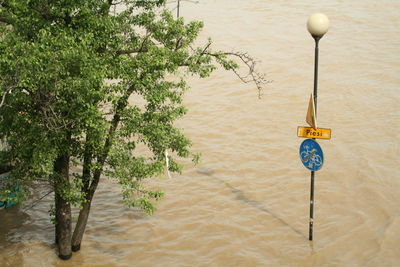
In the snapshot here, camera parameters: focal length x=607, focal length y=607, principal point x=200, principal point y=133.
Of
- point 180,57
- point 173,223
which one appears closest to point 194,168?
point 173,223

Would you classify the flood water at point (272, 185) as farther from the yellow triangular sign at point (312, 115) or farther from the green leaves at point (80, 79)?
the yellow triangular sign at point (312, 115)

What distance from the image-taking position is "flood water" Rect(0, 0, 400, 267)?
14.0 meters

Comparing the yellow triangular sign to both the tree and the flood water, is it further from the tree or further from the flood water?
the flood water

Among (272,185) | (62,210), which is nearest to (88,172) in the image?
(62,210)

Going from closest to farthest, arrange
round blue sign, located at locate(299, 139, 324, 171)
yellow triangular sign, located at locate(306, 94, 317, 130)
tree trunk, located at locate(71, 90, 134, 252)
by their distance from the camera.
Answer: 1. tree trunk, located at locate(71, 90, 134, 252)
2. yellow triangular sign, located at locate(306, 94, 317, 130)
3. round blue sign, located at locate(299, 139, 324, 171)

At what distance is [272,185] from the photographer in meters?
17.6

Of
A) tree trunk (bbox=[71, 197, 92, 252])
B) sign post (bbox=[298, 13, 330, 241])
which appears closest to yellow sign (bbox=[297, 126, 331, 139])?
sign post (bbox=[298, 13, 330, 241])

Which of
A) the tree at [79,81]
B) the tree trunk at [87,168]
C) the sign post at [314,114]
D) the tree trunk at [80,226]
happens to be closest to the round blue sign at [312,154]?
the sign post at [314,114]

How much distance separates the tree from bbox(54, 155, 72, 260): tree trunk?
A: 0.09ft

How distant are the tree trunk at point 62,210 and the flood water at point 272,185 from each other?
38 centimetres

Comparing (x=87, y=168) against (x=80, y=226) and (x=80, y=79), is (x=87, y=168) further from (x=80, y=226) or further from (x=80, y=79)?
(x=80, y=79)

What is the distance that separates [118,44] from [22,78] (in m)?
2.40

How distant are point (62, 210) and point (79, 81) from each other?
3.66 meters

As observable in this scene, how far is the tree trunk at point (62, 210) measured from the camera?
12195mm
